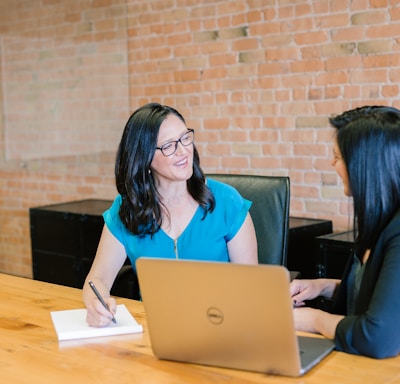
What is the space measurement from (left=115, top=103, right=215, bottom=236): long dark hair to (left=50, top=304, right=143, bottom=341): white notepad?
1.40 ft

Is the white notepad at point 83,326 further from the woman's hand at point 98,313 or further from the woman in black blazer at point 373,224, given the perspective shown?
the woman in black blazer at point 373,224

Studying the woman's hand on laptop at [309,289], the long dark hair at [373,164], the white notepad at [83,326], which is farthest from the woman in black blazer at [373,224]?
the white notepad at [83,326]

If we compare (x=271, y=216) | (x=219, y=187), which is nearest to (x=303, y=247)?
(x=271, y=216)

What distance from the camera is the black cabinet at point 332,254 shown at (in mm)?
3178

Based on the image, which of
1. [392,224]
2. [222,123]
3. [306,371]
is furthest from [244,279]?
[222,123]

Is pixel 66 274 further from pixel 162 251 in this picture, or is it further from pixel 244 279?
pixel 244 279

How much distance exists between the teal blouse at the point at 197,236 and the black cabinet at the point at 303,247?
3.55ft

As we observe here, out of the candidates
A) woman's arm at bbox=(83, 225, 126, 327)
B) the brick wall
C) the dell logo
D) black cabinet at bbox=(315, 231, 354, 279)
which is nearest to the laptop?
the dell logo

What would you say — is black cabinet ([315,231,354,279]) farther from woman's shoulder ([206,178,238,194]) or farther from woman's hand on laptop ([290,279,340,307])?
woman's hand on laptop ([290,279,340,307])

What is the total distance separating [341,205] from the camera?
368 centimetres

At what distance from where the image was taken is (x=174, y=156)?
2.36 m

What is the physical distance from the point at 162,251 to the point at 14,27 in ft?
8.23

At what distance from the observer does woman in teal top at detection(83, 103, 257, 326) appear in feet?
7.82

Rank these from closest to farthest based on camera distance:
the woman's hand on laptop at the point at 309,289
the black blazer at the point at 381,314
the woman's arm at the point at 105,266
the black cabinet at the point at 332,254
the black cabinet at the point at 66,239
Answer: the black blazer at the point at 381,314, the woman's hand on laptop at the point at 309,289, the woman's arm at the point at 105,266, the black cabinet at the point at 332,254, the black cabinet at the point at 66,239
